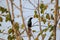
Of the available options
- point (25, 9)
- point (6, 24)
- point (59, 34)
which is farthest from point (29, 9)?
point (59, 34)

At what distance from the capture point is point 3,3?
1.83 m

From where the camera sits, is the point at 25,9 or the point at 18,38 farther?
the point at 25,9

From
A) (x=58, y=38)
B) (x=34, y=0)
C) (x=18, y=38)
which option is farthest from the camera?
(x=58, y=38)

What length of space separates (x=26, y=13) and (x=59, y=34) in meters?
0.52

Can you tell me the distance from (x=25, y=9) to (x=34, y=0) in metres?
0.20

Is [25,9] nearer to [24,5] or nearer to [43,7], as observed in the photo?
[24,5]

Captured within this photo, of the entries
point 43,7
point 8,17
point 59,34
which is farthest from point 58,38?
point 8,17

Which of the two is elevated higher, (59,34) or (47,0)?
(47,0)

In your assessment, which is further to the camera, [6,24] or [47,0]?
[6,24]

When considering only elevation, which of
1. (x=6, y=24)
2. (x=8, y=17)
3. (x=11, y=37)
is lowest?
(x=6, y=24)

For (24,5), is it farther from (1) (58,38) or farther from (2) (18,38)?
(2) (18,38)

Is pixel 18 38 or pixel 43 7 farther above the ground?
pixel 43 7

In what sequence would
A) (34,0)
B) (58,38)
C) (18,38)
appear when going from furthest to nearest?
(58,38) → (34,0) → (18,38)

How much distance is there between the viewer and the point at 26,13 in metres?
1.92
